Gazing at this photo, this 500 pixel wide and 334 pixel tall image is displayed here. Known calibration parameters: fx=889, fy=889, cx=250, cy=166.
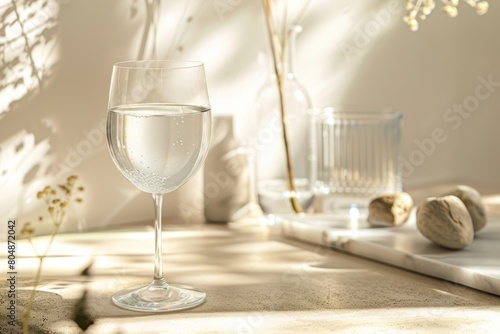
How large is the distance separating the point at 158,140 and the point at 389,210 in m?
0.53

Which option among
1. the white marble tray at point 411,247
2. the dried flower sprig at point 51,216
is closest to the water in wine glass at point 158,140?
the dried flower sprig at point 51,216

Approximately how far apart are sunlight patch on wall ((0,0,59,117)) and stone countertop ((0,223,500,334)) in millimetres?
239

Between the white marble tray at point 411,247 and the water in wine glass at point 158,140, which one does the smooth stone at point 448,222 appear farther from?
the water in wine glass at point 158,140

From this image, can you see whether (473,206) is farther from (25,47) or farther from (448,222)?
(25,47)

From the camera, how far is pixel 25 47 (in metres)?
1.39

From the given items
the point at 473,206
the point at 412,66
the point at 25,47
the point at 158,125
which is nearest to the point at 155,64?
the point at 158,125

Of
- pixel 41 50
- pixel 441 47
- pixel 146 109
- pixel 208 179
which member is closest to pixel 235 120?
pixel 208 179

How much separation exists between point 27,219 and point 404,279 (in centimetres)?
61

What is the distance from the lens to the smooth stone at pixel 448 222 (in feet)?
4.00

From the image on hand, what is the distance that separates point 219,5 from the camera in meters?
1.57

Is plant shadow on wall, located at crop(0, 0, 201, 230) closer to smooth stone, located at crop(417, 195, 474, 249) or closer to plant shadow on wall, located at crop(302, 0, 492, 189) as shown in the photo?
plant shadow on wall, located at crop(302, 0, 492, 189)

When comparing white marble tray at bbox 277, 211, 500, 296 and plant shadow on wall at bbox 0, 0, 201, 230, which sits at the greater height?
plant shadow on wall at bbox 0, 0, 201, 230

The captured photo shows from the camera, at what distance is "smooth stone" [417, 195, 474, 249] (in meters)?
1.22

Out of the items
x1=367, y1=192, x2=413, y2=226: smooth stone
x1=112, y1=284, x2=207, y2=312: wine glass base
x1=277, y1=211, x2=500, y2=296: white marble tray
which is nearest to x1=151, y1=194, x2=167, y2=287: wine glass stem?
x1=112, y1=284, x2=207, y2=312: wine glass base
